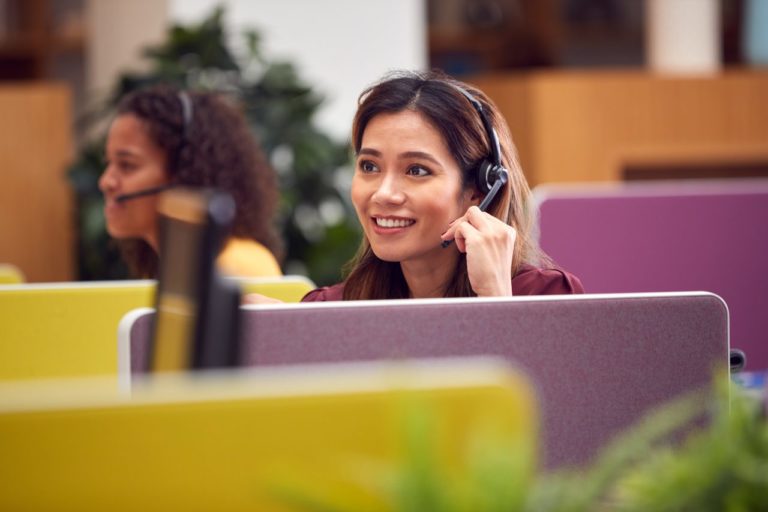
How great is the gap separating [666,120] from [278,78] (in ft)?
5.30

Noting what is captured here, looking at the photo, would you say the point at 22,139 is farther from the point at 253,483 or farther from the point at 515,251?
the point at 253,483

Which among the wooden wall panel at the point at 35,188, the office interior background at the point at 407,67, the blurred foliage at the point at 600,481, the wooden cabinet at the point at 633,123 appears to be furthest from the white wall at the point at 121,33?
the blurred foliage at the point at 600,481

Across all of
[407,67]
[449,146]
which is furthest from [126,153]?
[407,67]

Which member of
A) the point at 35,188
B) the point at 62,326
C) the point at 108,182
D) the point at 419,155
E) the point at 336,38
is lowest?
the point at 35,188

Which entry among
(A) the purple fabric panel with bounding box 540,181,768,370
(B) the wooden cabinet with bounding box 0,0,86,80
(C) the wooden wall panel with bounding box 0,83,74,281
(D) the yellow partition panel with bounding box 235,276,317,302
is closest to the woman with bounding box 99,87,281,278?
(A) the purple fabric panel with bounding box 540,181,768,370

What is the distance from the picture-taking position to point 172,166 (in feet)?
9.81

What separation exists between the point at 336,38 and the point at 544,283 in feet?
10.6

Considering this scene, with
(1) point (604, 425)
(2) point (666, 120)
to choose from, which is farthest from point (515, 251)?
(2) point (666, 120)

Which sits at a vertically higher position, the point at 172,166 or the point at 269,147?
the point at 172,166

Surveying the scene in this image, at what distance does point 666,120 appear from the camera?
538 centimetres

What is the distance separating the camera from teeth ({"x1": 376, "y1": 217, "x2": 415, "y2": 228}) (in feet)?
7.03

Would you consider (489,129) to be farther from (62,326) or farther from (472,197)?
(62,326)

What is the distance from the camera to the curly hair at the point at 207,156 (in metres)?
2.98

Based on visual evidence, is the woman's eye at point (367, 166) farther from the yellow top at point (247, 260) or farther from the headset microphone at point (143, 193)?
the headset microphone at point (143, 193)
